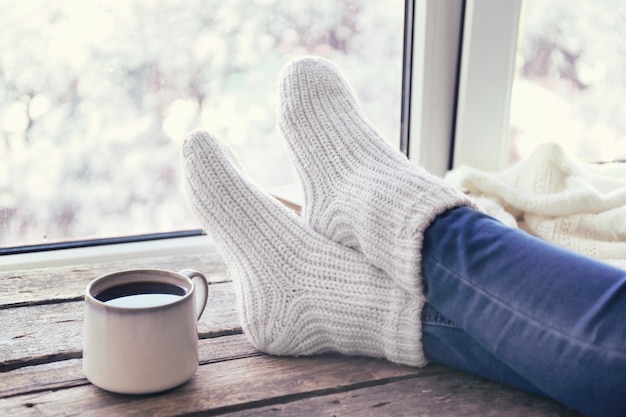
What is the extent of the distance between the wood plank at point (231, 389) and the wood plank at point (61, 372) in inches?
0.4

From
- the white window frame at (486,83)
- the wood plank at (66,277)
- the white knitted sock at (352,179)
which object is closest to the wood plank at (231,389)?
the white knitted sock at (352,179)

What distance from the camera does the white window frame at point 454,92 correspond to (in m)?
1.04

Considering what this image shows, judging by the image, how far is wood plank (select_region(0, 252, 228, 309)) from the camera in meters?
0.82

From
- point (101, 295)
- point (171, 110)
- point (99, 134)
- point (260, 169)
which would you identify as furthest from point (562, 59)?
point (101, 295)

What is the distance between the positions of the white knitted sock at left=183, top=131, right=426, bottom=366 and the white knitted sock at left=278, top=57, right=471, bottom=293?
0.03 metres

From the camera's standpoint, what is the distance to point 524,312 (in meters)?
0.51

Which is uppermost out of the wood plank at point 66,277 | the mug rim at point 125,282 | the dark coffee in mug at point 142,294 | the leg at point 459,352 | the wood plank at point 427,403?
the mug rim at point 125,282

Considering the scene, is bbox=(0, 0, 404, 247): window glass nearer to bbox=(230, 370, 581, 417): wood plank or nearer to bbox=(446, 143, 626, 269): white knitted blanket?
bbox=(446, 143, 626, 269): white knitted blanket

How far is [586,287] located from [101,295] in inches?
15.9

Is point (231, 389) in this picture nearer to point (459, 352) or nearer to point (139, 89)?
point (459, 352)

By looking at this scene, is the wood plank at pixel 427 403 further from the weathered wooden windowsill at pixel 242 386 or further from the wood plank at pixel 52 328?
the wood plank at pixel 52 328

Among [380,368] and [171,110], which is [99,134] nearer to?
[171,110]

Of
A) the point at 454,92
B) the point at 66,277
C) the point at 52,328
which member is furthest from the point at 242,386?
the point at 454,92

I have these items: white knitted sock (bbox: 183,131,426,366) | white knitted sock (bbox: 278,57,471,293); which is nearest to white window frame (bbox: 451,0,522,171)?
white knitted sock (bbox: 278,57,471,293)
